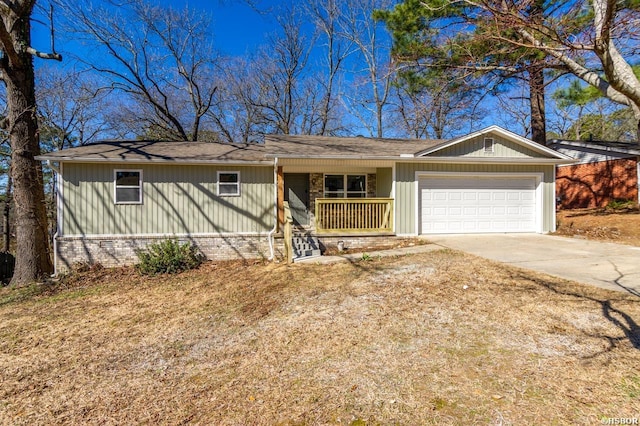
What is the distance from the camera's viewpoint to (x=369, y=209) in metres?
10.0

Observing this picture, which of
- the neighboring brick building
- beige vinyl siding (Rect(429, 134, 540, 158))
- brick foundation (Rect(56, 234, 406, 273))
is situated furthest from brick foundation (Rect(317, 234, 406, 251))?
the neighboring brick building

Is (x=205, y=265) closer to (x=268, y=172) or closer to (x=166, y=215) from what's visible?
(x=166, y=215)

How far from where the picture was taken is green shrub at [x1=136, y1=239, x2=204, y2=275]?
8.56 metres

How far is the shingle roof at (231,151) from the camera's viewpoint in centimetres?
914

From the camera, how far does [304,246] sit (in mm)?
9117

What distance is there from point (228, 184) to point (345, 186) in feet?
13.8

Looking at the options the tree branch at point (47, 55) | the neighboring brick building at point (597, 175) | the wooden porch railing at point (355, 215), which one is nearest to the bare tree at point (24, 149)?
the tree branch at point (47, 55)

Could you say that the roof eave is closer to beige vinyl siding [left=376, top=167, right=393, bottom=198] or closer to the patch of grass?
beige vinyl siding [left=376, top=167, right=393, bottom=198]

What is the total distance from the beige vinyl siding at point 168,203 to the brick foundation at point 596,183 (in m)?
16.0

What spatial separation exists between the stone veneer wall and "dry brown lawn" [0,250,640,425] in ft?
10.6

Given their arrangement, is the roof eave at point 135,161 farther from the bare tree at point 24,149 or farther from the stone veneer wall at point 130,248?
the stone veneer wall at point 130,248

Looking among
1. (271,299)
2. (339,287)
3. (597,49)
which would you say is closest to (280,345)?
(271,299)

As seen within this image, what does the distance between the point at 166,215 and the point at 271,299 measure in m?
5.67

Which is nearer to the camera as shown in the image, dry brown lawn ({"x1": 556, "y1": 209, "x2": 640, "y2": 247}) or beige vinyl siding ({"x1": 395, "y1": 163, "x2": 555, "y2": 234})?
dry brown lawn ({"x1": 556, "y1": 209, "x2": 640, "y2": 247})
